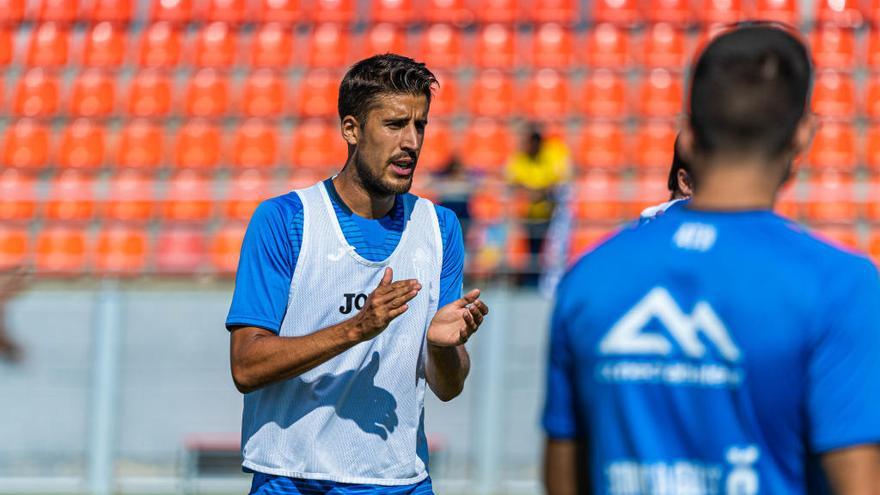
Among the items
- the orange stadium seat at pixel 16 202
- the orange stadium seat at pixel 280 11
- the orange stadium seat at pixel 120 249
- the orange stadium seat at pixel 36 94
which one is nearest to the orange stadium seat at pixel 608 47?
the orange stadium seat at pixel 280 11

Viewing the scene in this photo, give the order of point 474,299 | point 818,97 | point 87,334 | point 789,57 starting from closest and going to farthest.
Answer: point 789,57
point 474,299
point 87,334
point 818,97

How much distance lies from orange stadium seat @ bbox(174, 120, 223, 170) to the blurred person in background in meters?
3.92

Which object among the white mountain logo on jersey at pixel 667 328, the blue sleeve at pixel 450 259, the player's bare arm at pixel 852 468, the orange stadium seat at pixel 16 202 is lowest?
the player's bare arm at pixel 852 468

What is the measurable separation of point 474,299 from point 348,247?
544 millimetres

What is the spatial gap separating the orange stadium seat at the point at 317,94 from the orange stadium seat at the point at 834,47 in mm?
5380

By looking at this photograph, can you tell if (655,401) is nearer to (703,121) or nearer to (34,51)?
(703,121)

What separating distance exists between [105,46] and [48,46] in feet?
2.22

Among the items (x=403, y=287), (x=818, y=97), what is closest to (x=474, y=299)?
(x=403, y=287)

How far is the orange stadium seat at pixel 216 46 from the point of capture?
15.9 meters

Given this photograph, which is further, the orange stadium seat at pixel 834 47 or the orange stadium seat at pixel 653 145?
the orange stadium seat at pixel 834 47

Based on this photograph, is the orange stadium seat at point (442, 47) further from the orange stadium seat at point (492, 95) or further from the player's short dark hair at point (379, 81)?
the player's short dark hair at point (379, 81)

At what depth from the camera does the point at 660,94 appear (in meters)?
15.1

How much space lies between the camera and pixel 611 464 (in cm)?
242

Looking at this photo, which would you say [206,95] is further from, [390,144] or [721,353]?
[721,353]
